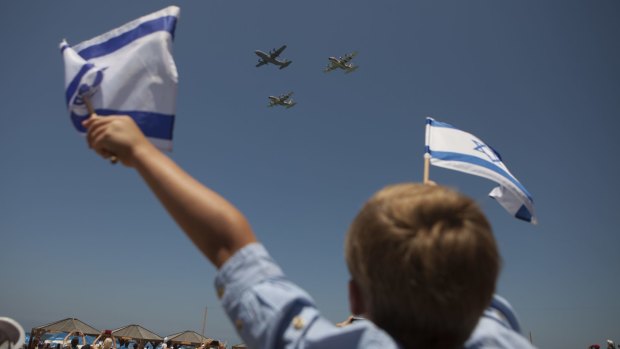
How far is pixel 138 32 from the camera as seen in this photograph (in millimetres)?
2480

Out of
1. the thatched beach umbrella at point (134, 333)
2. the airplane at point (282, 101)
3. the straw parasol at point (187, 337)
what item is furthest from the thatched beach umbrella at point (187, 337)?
the airplane at point (282, 101)

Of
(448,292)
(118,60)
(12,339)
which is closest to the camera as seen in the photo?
(448,292)

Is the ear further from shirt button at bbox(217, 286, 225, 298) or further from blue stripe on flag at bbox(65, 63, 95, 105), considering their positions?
blue stripe on flag at bbox(65, 63, 95, 105)

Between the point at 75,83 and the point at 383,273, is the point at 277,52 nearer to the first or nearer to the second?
the point at 75,83

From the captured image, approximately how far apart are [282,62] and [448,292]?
33156mm

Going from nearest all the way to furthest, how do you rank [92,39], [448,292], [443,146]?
[448,292] < [92,39] < [443,146]

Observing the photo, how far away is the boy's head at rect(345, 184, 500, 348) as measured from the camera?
735mm

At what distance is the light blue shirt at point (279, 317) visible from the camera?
735 millimetres

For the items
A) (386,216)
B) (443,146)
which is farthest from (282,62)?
(386,216)

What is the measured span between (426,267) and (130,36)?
8.22ft

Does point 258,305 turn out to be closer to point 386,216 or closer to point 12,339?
point 386,216

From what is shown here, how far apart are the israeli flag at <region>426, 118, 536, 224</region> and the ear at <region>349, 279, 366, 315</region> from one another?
4.06 m

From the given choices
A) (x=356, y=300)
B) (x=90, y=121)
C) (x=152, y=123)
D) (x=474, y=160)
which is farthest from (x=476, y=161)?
(x=90, y=121)

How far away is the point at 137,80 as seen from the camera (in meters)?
2.30
